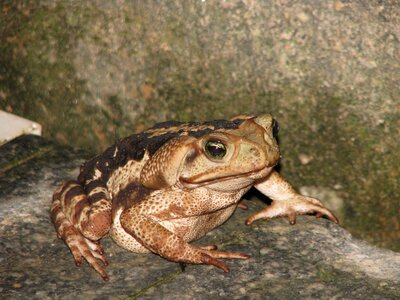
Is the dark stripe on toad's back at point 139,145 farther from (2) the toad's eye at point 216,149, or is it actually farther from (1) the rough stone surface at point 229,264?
(1) the rough stone surface at point 229,264

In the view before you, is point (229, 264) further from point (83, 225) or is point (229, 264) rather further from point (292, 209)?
point (83, 225)

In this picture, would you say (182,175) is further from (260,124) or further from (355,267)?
(355,267)

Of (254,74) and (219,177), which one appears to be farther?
(254,74)

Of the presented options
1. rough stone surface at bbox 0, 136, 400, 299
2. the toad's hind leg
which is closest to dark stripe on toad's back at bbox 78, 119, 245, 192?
the toad's hind leg

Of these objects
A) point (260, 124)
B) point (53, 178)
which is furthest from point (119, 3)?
point (260, 124)

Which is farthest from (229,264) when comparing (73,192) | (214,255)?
(73,192)
